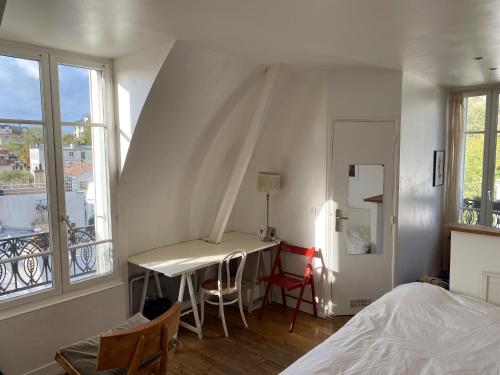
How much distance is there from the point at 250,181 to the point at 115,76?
1.93m

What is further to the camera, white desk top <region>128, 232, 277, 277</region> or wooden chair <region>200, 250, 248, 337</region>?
wooden chair <region>200, 250, 248, 337</region>

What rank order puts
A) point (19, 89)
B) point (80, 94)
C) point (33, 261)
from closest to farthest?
point (19, 89) → point (33, 261) → point (80, 94)

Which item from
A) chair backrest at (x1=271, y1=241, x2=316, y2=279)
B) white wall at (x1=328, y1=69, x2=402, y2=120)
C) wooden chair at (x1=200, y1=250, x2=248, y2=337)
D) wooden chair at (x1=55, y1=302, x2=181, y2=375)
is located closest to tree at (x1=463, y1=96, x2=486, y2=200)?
white wall at (x1=328, y1=69, x2=402, y2=120)

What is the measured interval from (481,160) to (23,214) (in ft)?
16.8

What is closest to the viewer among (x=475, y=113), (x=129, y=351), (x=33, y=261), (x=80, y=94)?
(x=129, y=351)

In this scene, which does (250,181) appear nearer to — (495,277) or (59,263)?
(59,263)

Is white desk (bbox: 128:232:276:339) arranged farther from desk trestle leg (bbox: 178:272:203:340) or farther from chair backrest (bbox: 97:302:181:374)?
chair backrest (bbox: 97:302:181:374)

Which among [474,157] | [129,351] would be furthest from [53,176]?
[474,157]

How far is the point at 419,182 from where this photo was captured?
14.2ft

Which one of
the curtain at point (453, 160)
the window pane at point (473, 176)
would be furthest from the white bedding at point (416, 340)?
the window pane at point (473, 176)

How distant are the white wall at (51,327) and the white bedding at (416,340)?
2018mm

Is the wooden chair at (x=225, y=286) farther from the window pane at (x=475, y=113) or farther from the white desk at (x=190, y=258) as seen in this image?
the window pane at (x=475, y=113)

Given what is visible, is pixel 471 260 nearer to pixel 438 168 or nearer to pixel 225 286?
pixel 225 286

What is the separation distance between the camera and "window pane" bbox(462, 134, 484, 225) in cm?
492
